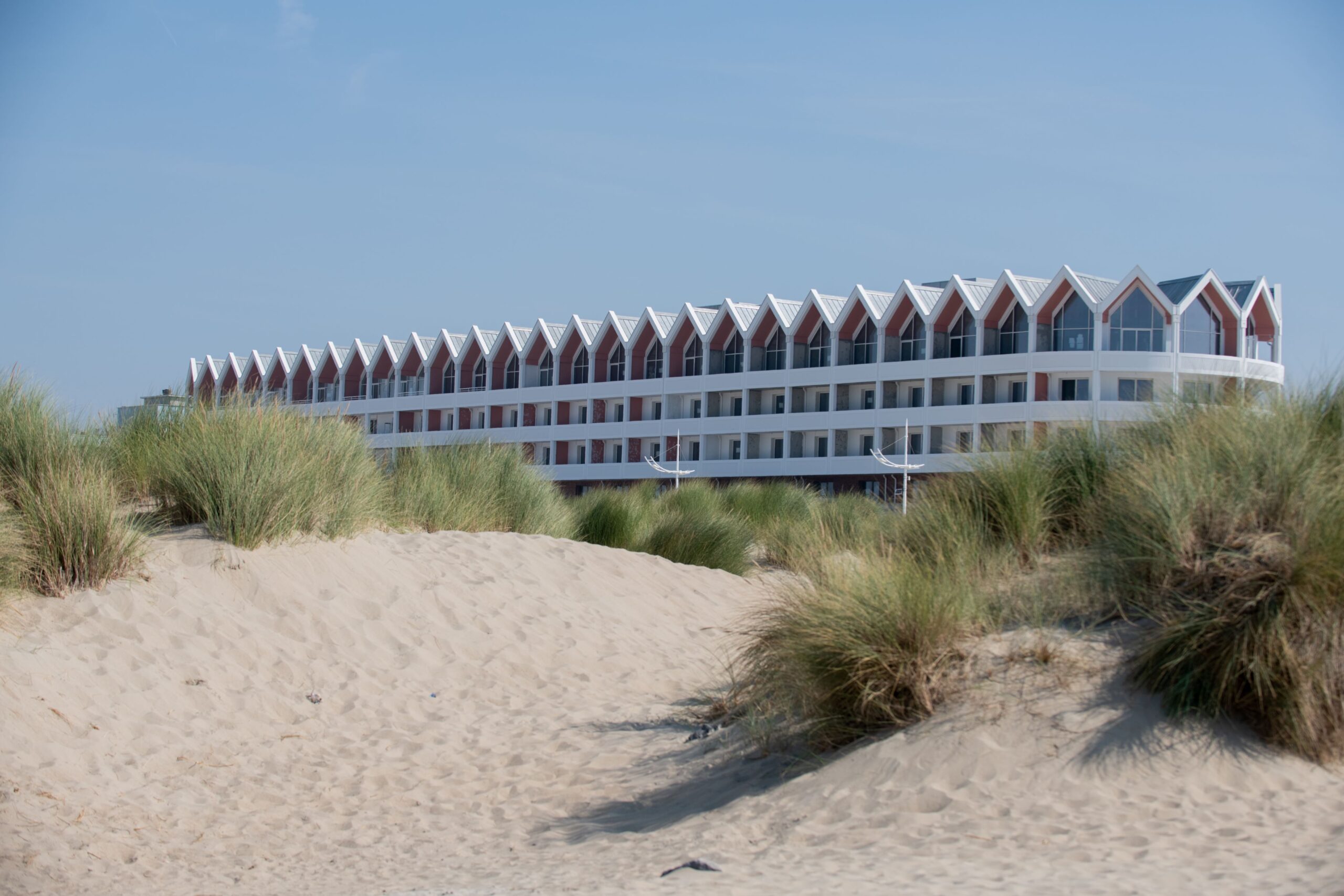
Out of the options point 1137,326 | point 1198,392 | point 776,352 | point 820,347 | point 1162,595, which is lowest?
point 1162,595

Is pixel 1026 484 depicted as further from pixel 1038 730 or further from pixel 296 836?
pixel 296 836

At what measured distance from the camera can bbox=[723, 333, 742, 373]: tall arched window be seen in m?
59.2

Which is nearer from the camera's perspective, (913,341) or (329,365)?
(913,341)

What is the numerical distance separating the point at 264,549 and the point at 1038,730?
826 centimetres

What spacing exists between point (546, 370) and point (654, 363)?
6.97 meters

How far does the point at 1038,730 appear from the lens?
6.70 m

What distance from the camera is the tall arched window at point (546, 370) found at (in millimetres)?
65625

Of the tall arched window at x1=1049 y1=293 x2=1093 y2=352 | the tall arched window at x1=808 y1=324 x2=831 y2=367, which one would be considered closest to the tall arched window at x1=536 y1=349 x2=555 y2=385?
the tall arched window at x1=808 y1=324 x2=831 y2=367

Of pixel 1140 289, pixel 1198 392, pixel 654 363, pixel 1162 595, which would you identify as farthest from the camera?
pixel 654 363

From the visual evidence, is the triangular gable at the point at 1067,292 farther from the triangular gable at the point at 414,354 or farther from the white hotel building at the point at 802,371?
the triangular gable at the point at 414,354

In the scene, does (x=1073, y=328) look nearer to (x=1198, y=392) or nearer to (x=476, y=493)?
(x=476, y=493)

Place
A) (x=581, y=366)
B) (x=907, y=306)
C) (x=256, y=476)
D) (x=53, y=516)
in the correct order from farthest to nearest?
(x=581, y=366), (x=907, y=306), (x=256, y=476), (x=53, y=516)

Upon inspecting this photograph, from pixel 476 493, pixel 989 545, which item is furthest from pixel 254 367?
pixel 989 545

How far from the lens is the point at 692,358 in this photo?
60875mm
